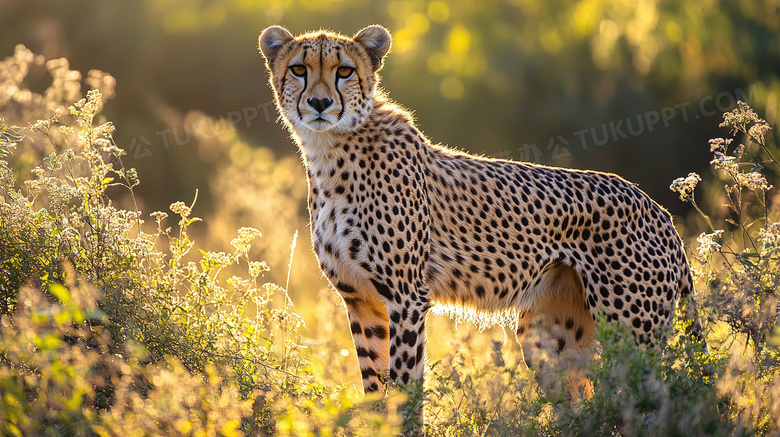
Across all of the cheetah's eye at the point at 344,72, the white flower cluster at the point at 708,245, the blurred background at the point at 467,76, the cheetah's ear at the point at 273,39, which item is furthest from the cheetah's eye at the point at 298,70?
the blurred background at the point at 467,76

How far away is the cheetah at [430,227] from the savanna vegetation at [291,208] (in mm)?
194

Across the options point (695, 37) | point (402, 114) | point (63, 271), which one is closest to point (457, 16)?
point (695, 37)

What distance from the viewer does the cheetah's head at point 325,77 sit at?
3.35m

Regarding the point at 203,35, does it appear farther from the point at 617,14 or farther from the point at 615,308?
the point at 615,308

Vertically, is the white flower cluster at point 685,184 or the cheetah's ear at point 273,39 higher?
the cheetah's ear at point 273,39

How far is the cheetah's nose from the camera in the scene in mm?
3305

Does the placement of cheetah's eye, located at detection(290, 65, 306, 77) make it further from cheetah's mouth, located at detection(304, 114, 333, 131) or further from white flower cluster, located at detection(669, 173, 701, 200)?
white flower cluster, located at detection(669, 173, 701, 200)

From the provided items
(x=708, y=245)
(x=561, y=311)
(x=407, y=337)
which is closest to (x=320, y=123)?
(x=407, y=337)

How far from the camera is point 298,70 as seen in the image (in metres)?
3.46

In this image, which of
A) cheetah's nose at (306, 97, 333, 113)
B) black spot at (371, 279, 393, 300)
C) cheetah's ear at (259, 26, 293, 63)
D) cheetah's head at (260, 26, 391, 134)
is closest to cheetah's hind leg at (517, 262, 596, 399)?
black spot at (371, 279, 393, 300)

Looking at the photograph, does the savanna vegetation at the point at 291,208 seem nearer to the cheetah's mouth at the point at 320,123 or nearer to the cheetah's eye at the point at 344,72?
the cheetah's mouth at the point at 320,123

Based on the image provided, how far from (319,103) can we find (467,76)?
25.9 ft

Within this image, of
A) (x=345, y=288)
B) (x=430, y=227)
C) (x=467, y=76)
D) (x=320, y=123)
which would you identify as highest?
(x=467, y=76)

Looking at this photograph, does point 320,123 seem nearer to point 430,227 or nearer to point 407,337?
point 430,227
